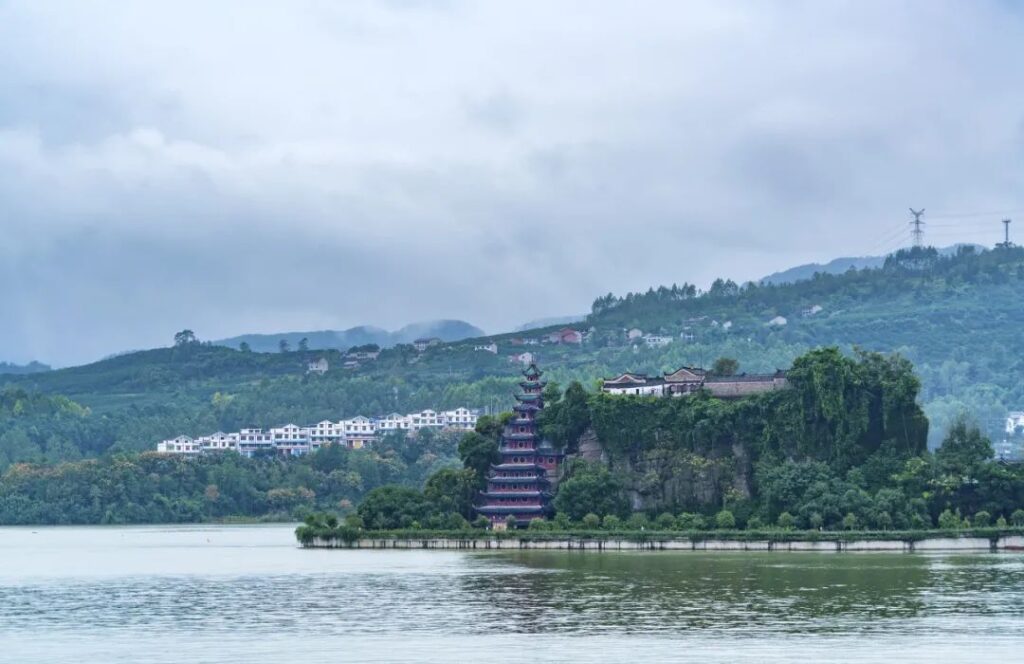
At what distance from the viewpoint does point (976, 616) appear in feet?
239

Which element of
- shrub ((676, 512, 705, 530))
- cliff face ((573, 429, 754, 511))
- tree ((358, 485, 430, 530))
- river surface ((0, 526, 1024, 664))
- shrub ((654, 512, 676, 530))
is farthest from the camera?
tree ((358, 485, 430, 530))

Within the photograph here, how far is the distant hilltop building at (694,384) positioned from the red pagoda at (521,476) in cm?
688

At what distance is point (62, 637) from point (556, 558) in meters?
50.9

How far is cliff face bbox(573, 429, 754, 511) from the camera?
137 metres

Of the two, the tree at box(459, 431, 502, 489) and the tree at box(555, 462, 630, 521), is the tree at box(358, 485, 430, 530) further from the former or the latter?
the tree at box(555, 462, 630, 521)

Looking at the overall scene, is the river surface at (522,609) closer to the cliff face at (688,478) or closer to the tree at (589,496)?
the tree at (589,496)

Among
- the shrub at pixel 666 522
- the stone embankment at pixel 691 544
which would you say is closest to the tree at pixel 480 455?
the stone embankment at pixel 691 544

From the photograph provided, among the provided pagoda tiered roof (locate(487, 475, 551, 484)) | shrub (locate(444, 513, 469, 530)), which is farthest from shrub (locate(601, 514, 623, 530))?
shrub (locate(444, 513, 469, 530))

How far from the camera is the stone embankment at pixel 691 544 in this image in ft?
401

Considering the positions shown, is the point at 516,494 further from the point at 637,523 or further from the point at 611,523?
the point at 637,523

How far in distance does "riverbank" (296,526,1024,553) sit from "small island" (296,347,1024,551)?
96mm

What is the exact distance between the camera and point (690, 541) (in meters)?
127

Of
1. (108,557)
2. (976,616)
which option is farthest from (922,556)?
(108,557)

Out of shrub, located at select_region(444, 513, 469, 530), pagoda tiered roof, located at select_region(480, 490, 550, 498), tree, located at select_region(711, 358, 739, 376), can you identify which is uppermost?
tree, located at select_region(711, 358, 739, 376)
